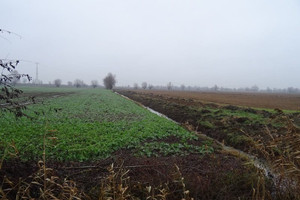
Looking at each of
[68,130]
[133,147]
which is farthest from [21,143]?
[133,147]

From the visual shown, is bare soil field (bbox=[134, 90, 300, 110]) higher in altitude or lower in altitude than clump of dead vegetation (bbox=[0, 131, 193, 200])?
lower

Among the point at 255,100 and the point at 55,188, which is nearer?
the point at 55,188

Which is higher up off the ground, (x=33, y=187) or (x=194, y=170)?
(x=33, y=187)

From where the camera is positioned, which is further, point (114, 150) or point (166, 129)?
point (166, 129)

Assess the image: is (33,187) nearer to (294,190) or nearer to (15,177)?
(15,177)

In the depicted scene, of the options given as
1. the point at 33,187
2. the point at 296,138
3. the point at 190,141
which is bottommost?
the point at 190,141

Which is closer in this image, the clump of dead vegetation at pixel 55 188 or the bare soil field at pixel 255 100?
the clump of dead vegetation at pixel 55 188

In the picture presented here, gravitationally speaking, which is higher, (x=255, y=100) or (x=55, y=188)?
(x=55, y=188)

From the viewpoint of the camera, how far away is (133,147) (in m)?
9.80

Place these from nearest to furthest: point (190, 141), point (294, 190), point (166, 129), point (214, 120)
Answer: point (294, 190), point (190, 141), point (166, 129), point (214, 120)

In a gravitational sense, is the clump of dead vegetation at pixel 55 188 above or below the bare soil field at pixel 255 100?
above

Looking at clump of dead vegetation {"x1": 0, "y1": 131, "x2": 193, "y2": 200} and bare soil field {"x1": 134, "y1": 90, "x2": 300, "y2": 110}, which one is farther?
bare soil field {"x1": 134, "y1": 90, "x2": 300, "y2": 110}

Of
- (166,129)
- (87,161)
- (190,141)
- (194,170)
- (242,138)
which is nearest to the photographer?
(194,170)

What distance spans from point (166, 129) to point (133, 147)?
15.3ft
